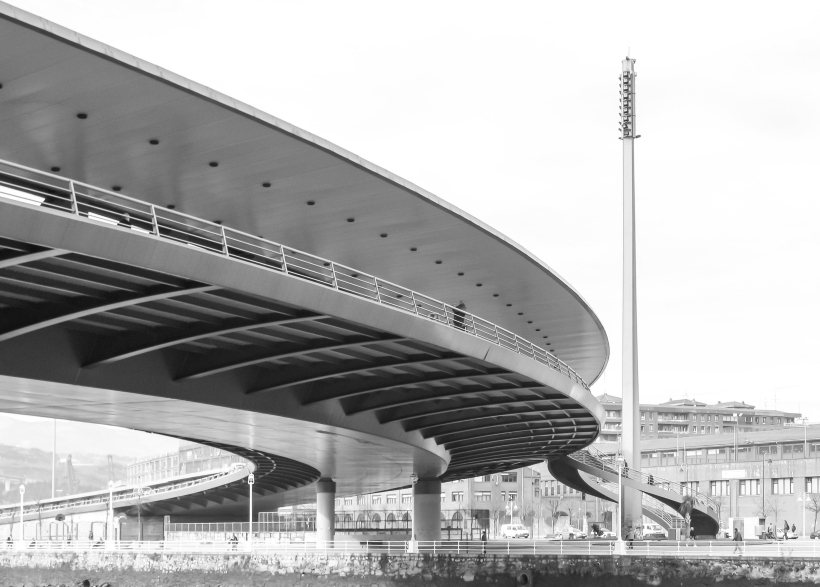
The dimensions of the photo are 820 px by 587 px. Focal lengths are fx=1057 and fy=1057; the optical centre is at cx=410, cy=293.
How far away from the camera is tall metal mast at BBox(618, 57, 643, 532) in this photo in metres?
67.0

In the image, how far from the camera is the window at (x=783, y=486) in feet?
290

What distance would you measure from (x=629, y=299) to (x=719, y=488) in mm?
34079

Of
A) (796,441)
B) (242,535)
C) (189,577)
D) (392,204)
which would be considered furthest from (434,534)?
(796,441)

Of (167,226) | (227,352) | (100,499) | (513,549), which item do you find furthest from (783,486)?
(167,226)

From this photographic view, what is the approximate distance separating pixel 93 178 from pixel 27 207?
11.6 metres

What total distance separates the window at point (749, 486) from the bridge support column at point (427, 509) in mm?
44170

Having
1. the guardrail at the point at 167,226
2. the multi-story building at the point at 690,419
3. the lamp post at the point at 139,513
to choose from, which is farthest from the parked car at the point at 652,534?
the multi-story building at the point at 690,419

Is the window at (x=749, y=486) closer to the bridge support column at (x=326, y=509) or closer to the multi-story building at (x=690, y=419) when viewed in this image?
the bridge support column at (x=326, y=509)

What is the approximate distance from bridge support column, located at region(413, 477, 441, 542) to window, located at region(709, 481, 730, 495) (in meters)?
45.9

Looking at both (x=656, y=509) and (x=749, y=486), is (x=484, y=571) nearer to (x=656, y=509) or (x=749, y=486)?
(x=656, y=509)

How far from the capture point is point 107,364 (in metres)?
24.4

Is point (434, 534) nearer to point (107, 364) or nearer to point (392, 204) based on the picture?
point (392, 204)

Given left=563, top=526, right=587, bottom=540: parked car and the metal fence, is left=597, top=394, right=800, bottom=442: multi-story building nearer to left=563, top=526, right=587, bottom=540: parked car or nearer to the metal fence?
left=563, top=526, right=587, bottom=540: parked car

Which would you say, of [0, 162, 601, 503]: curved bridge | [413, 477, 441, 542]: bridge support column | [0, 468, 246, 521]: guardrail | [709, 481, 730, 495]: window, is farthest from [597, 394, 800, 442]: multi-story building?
[0, 162, 601, 503]: curved bridge
